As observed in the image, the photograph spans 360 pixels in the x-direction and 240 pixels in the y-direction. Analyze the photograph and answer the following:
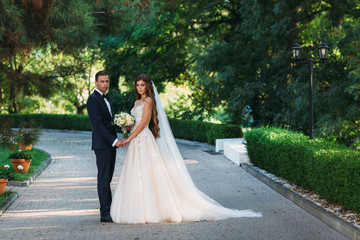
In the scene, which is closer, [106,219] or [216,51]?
[106,219]

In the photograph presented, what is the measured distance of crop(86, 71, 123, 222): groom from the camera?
7.63 meters

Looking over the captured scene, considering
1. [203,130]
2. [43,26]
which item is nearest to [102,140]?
[43,26]

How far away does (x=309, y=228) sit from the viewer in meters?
7.32

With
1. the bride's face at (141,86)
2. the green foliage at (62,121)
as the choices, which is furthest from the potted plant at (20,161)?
the green foliage at (62,121)

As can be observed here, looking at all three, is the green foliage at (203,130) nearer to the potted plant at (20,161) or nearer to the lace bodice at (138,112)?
the potted plant at (20,161)

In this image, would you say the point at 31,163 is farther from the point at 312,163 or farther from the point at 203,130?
the point at 203,130

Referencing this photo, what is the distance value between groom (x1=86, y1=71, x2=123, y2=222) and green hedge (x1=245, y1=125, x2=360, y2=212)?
11.5 feet

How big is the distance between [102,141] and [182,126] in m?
20.2

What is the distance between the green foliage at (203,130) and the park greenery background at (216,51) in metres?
1.03

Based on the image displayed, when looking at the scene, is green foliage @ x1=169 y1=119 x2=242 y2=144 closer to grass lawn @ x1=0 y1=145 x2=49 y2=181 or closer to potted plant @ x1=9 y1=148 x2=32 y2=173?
grass lawn @ x1=0 y1=145 x2=49 y2=181

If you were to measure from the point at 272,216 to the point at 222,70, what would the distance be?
15.7 m

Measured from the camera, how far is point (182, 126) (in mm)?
27781

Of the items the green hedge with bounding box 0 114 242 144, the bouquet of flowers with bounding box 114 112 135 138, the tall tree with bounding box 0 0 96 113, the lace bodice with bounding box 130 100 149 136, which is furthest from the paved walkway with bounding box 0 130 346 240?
the tall tree with bounding box 0 0 96 113

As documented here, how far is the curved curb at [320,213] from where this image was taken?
6.75 meters
